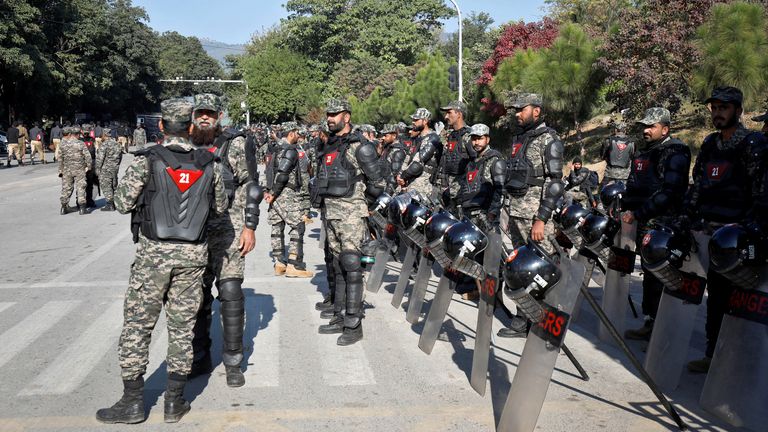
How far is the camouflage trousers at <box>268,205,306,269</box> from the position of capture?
34.1 feet

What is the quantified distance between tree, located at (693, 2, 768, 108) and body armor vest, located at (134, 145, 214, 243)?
12.6m

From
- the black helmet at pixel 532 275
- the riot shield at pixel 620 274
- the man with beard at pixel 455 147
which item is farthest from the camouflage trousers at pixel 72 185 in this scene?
the black helmet at pixel 532 275

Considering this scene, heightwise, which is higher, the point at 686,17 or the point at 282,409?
the point at 686,17

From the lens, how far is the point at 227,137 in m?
6.34

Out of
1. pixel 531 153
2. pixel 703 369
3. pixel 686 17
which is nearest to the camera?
pixel 703 369

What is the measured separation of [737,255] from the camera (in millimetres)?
4668

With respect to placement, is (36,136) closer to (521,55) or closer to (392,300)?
(521,55)

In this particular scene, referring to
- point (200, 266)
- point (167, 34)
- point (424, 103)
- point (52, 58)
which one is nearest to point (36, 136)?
A: point (52, 58)

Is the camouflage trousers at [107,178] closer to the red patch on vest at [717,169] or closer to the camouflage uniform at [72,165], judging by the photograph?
the camouflage uniform at [72,165]

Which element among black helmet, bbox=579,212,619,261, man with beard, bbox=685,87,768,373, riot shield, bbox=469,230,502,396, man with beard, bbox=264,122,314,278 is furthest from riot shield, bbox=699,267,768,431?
man with beard, bbox=264,122,314,278

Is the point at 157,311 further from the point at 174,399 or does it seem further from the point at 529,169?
the point at 529,169

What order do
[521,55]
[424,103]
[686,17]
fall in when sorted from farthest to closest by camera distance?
[424,103] < [521,55] < [686,17]

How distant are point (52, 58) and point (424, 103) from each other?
95.6 ft

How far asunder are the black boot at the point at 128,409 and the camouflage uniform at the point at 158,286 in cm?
7
